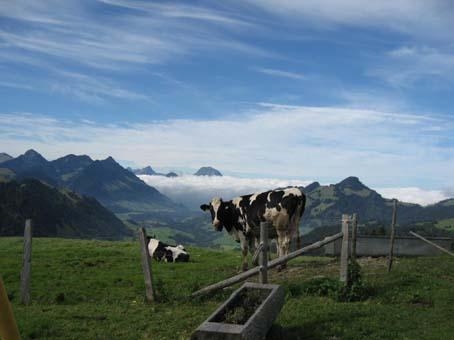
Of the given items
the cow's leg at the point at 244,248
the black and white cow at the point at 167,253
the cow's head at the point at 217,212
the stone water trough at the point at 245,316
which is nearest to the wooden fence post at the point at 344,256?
the stone water trough at the point at 245,316

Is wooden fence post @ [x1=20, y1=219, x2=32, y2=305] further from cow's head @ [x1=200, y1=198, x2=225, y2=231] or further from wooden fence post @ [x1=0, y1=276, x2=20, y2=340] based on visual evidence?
wooden fence post @ [x1=0, y1=276, x2=20, y2=340]

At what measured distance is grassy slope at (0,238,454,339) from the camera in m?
13.3

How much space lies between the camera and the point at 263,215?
25.9 metres

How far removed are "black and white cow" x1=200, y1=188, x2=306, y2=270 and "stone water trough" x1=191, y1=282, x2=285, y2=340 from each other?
39.0ft

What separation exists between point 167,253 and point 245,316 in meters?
20.6

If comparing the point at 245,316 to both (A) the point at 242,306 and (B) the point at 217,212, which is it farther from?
(B) the point at 217,212

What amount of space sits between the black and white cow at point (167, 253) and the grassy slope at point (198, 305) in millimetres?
3810

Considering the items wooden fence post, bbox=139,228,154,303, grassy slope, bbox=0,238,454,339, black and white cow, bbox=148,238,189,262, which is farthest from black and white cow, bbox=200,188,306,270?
wooden fence post, bbox=139,228,154,303

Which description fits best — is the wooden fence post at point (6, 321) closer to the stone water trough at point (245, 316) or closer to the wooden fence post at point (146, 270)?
the stone water trough at point (245, 316)

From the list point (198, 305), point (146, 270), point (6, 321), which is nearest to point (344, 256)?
point (198, 305)

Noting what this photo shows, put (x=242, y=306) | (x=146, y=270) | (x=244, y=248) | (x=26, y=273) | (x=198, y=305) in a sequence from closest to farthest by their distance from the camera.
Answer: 1. (x=242, y=306)
2. (x=198, y=305)
3. (x=146, y=270)
4. (x=26, y=273)
5. (x=244, y=248)

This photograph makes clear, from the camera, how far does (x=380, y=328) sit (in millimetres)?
13391

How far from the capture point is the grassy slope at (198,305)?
524 inches

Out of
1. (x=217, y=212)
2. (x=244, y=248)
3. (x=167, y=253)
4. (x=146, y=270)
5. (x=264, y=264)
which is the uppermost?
(x=217, y=212)
